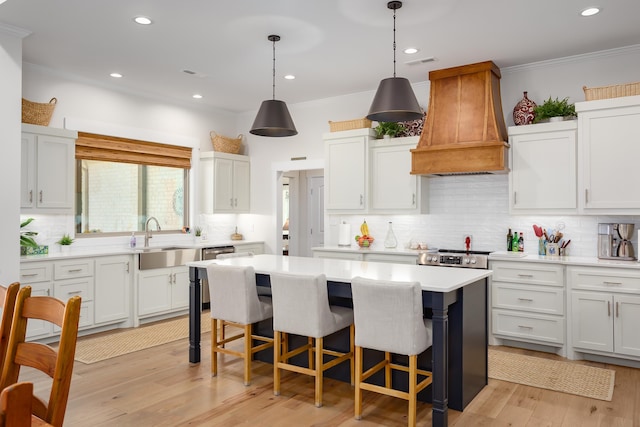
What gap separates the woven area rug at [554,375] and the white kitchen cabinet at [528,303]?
9.9 inches

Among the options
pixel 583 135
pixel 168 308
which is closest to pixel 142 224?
pixel 168 308

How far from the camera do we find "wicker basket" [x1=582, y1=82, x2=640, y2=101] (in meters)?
4.26

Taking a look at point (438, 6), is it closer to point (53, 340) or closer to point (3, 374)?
point (3, 374)

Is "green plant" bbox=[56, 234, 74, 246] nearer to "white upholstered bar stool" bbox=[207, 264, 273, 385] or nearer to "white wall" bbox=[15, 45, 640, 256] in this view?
"white wall" bbox=[15, 45, 640, 256]

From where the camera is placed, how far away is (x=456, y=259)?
4918 millimetres

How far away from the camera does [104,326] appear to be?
5.41 m

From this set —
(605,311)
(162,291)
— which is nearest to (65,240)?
(162,291)

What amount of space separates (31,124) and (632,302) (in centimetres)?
602

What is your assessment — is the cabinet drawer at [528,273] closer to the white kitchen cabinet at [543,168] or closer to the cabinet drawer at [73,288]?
the white kitchen cabinet at [543,168]

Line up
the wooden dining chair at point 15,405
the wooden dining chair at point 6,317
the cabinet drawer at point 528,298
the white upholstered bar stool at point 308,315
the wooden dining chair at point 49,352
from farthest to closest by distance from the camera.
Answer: the cabinet drawer at point 528,298 < the white upholstered bar stool at point 308,315 < the wooden dining chair at point 6,317 < the wooden dining chair at point 49,352 < the wooden dining chair at point 15,405

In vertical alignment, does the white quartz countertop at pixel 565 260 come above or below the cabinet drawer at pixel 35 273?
above

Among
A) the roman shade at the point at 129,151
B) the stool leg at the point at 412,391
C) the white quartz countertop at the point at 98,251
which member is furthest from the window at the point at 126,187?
the stool leg at the point at 412,391

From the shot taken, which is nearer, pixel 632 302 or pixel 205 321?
pixel 632 302

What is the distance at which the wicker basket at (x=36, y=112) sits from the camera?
4.94 metres
